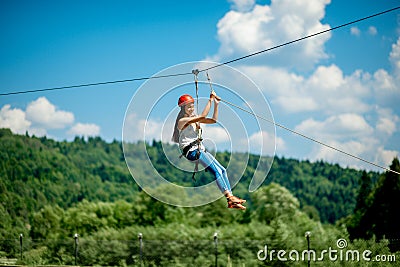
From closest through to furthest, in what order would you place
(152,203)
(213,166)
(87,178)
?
(213,166)
(152,203)
(87,178)

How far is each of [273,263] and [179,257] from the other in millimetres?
5707

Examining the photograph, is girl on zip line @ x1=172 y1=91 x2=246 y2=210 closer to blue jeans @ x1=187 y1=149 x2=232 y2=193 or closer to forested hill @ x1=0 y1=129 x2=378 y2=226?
blue jeans @ x1=187 y1=149 x2=232 y2=193

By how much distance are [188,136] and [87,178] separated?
8113 centimetres

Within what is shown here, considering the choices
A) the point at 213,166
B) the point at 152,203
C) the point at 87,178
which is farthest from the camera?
the point at 87,178

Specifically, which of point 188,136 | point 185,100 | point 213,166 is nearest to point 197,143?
point 188,136

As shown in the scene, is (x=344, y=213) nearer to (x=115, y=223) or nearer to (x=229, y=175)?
(x=115, y=223)

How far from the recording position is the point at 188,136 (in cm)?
816

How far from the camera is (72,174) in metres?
84.5

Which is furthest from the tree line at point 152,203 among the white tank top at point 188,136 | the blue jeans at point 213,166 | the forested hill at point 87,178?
the blue jeans at point 213,166

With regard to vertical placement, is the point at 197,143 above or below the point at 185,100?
below

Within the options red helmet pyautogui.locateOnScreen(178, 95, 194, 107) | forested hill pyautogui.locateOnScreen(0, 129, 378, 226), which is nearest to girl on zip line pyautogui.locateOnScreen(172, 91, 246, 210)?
red helmet pyautogui.locateOnScreen(178, 95, 194, 107)

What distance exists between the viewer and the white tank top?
26.7 feet

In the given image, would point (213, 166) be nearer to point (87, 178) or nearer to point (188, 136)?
point (188, 136)

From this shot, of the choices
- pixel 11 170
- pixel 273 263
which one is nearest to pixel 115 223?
pixel 11 170
